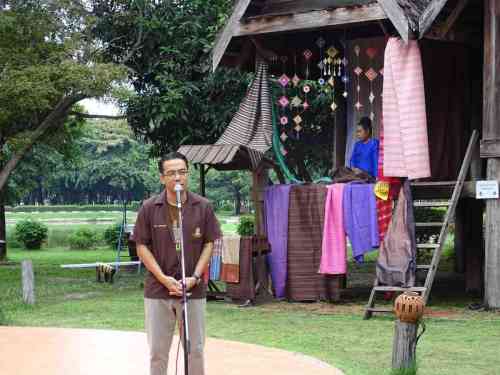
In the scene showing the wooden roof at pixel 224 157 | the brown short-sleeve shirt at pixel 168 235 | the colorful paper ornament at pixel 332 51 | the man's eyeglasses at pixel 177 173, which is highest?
the colorful paper ornament at pixel 332 51

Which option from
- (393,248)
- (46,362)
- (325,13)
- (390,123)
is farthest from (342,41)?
(46,362)

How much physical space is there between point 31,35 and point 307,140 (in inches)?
276

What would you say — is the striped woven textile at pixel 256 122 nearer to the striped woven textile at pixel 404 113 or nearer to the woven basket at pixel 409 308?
the striped woven textile at pixel 404 113

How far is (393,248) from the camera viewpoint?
48.4ft

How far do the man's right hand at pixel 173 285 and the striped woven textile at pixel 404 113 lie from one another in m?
8.33

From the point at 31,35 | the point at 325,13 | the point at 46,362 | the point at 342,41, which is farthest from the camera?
the point at 31,35

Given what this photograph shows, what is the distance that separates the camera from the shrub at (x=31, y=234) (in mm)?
39562

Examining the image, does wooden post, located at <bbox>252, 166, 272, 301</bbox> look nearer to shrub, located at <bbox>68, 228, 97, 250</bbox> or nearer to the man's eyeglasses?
the man's eyeglasses

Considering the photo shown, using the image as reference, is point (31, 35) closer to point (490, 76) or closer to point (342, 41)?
point (342, 41)

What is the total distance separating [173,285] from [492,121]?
8.67 meters

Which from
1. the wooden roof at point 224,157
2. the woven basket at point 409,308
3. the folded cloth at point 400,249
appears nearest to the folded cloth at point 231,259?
the wooden roof at point 224,157

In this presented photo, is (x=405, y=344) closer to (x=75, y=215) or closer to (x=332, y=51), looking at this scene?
(x=332, y=51)

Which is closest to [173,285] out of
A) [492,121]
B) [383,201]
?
[492,121]

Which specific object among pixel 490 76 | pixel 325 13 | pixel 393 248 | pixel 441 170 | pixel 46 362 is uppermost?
pixel 325 13
